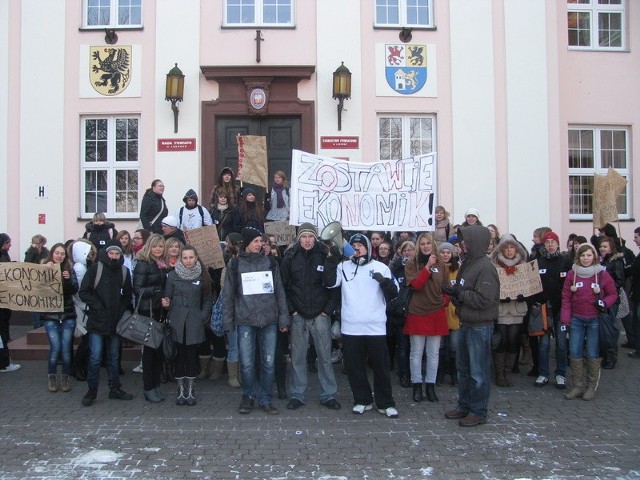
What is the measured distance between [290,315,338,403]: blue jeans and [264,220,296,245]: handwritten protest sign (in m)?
2.96

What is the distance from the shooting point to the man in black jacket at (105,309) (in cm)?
748

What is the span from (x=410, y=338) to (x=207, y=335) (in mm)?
2609

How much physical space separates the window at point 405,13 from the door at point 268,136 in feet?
8.63

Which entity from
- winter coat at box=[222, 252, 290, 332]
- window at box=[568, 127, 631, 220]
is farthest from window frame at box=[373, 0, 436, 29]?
winter coat at box=[222, 252, 290, 332]

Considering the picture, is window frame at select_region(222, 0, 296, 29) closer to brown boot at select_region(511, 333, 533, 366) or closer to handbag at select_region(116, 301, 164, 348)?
handbag at select_region(116, 301, 164, 348)

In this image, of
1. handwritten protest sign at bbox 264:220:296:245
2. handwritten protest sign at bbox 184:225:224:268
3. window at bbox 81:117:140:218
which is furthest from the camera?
window at bbox 81:117:140:218

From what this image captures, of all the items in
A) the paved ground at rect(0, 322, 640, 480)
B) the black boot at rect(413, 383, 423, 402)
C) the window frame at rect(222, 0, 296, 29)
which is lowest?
the paved ground at rect(0, 322, 640, 480)

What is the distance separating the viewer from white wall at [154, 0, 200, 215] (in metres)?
12.4

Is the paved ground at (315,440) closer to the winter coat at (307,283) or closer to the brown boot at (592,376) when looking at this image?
the brown boot at (592,376)

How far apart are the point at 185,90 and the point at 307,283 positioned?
6.52m

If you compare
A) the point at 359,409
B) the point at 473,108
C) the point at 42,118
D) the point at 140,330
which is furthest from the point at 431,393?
the point at 42,118

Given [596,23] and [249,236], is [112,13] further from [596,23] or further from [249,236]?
[596,23]

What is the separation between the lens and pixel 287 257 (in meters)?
7.42

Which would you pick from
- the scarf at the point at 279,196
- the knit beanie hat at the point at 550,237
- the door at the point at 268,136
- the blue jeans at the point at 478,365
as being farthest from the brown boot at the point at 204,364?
the door at the point at 268,136
